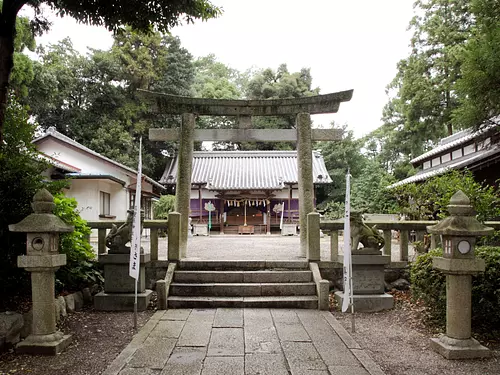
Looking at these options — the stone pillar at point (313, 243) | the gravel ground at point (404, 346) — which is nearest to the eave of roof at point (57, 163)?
the stone pillar at point (313, 243)

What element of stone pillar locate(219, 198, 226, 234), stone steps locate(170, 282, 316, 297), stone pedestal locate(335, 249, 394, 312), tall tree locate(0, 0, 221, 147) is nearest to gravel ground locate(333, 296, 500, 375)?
stone pedestal locate(335, 249, 394, 312)

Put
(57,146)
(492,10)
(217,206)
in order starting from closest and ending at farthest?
(492,10) → (57,146) → (217,206)

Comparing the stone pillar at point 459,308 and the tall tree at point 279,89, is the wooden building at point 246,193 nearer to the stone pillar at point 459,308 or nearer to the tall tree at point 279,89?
the tall tree at point 279,89

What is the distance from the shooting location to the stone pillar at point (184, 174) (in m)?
8.89

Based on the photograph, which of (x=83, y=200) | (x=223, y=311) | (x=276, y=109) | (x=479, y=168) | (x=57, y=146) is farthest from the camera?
(x=57, y=146)

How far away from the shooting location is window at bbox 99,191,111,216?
1821 cm

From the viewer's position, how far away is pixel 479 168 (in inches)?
548

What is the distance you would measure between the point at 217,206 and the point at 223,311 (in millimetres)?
20716

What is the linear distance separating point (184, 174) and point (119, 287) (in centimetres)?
314

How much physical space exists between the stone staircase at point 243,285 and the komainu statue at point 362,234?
3.97 feet

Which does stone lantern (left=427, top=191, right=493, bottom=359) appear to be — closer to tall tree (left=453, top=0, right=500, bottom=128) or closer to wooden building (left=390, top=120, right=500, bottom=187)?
tall tree (left=453, top=0, right=500, bottom=128)

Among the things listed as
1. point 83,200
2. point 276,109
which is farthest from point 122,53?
point 276,109

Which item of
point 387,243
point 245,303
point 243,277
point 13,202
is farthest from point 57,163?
point 387,243

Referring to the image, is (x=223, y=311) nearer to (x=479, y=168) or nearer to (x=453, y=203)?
(x=453, y=203)
